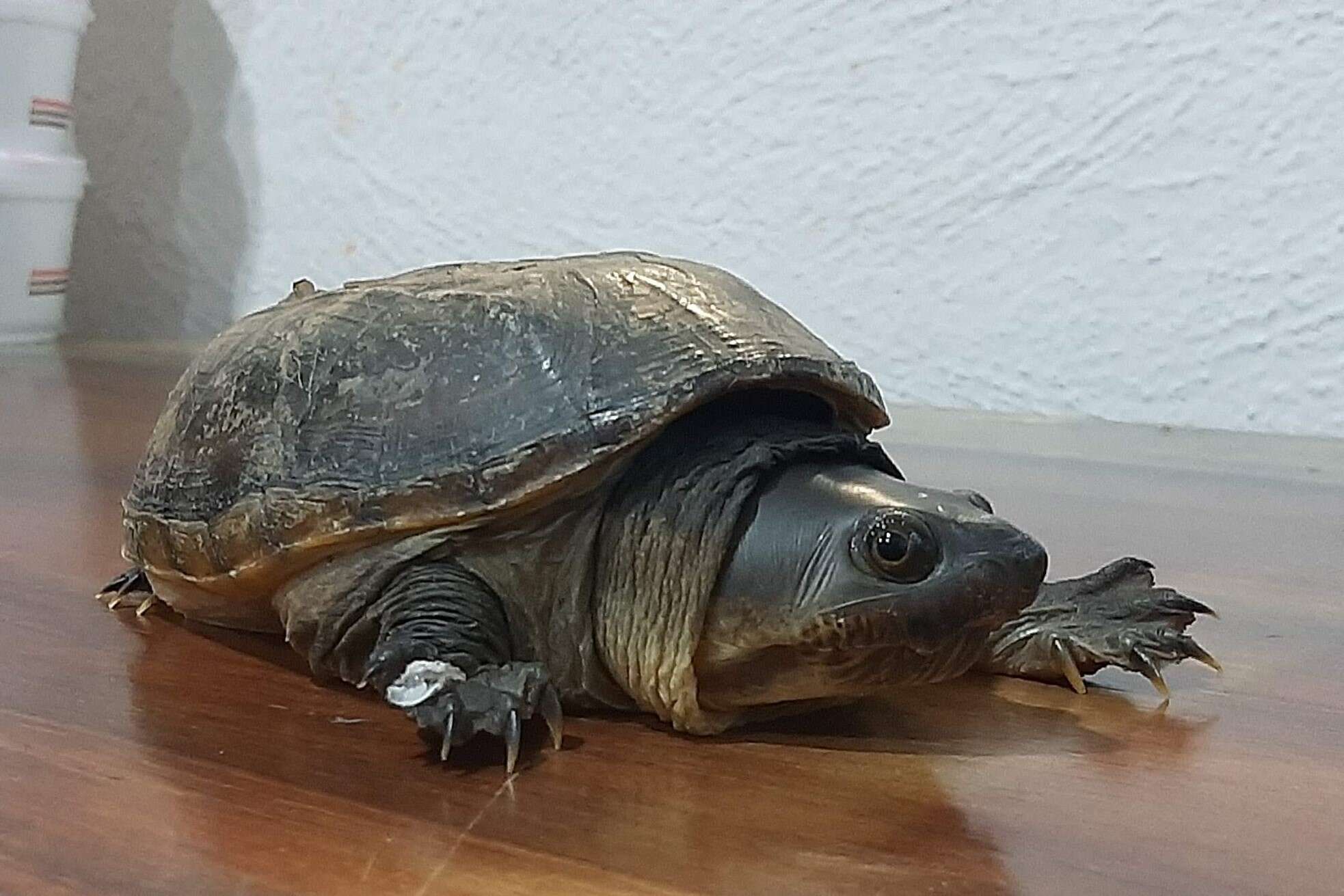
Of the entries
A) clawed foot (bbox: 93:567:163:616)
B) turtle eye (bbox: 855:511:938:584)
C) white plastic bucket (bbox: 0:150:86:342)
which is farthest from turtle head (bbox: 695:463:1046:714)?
white plastic bucket (bbox: 0:150:86:342)

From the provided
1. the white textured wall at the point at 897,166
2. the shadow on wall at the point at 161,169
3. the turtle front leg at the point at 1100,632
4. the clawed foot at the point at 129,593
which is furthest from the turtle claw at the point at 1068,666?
the shadow on wall at the point at 161,169

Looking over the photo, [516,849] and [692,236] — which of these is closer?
[516,849]

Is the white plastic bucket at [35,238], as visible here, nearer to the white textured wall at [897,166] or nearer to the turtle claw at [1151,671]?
the white textured wall at [897,166]

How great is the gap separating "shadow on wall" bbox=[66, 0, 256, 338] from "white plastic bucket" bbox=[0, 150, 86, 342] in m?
0.11

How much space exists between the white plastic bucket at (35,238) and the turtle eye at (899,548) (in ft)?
6.58

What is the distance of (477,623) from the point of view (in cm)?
75

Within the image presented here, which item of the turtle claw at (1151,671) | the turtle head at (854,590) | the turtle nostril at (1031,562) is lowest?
the turtle claw at (1151,671)

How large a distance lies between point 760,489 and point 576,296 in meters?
0.15

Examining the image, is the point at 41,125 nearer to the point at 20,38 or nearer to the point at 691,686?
the point at 20,38

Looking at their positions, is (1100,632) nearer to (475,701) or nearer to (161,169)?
(475,701)

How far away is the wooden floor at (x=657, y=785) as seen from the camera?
0.57 metres

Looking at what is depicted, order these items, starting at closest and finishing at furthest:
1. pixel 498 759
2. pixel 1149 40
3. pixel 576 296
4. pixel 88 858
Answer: pixel 88 858
pixel 498 759
pixel 576 296
pixel 1149 40

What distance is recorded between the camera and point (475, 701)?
693 mm

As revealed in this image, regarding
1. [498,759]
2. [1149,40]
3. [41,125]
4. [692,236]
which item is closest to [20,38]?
[41,125]
